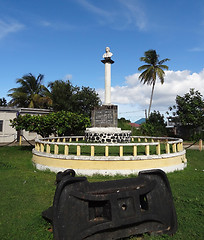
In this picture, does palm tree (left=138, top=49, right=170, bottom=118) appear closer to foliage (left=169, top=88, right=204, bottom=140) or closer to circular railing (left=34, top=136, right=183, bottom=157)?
foliage (left=169, top=88, right=204, bottom=140)

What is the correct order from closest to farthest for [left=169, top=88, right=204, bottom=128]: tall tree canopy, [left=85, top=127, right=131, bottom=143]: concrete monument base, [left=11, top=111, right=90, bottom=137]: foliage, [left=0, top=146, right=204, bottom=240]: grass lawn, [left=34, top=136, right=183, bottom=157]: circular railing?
[left=0, top=146, right=204, bottom=240]: grass lawn
[left=34, top=136, right=183, bottom=157]: circular railing
[left=85, top=127, right=131, bottom=143]: concrete monument base
[left=11, top=111, right=90, bottom=137]: foliage
[left=169, top=88, right=204, bottom=128]: tall tree canopy

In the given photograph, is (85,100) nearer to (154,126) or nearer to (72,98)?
(72,98)

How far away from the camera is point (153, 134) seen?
88.0ft

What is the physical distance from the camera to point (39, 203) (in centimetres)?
512

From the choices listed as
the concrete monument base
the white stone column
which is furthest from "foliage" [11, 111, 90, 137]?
the white stone column

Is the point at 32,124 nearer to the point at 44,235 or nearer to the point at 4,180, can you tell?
the point at 4,180

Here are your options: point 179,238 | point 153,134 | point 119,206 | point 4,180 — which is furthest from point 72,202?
point 153,134

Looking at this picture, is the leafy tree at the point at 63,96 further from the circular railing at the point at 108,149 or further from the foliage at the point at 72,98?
the circular railing at the point at 108,149

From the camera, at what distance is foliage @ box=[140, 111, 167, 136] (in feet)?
88.8

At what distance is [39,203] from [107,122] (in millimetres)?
8942

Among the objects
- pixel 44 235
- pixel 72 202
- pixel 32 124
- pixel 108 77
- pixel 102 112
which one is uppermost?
pixel 108 77

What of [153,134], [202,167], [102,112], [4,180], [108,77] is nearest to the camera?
[4,180]

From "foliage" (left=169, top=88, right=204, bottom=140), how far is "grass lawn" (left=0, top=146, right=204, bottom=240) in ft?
63.4

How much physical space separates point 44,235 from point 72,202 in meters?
1.16
